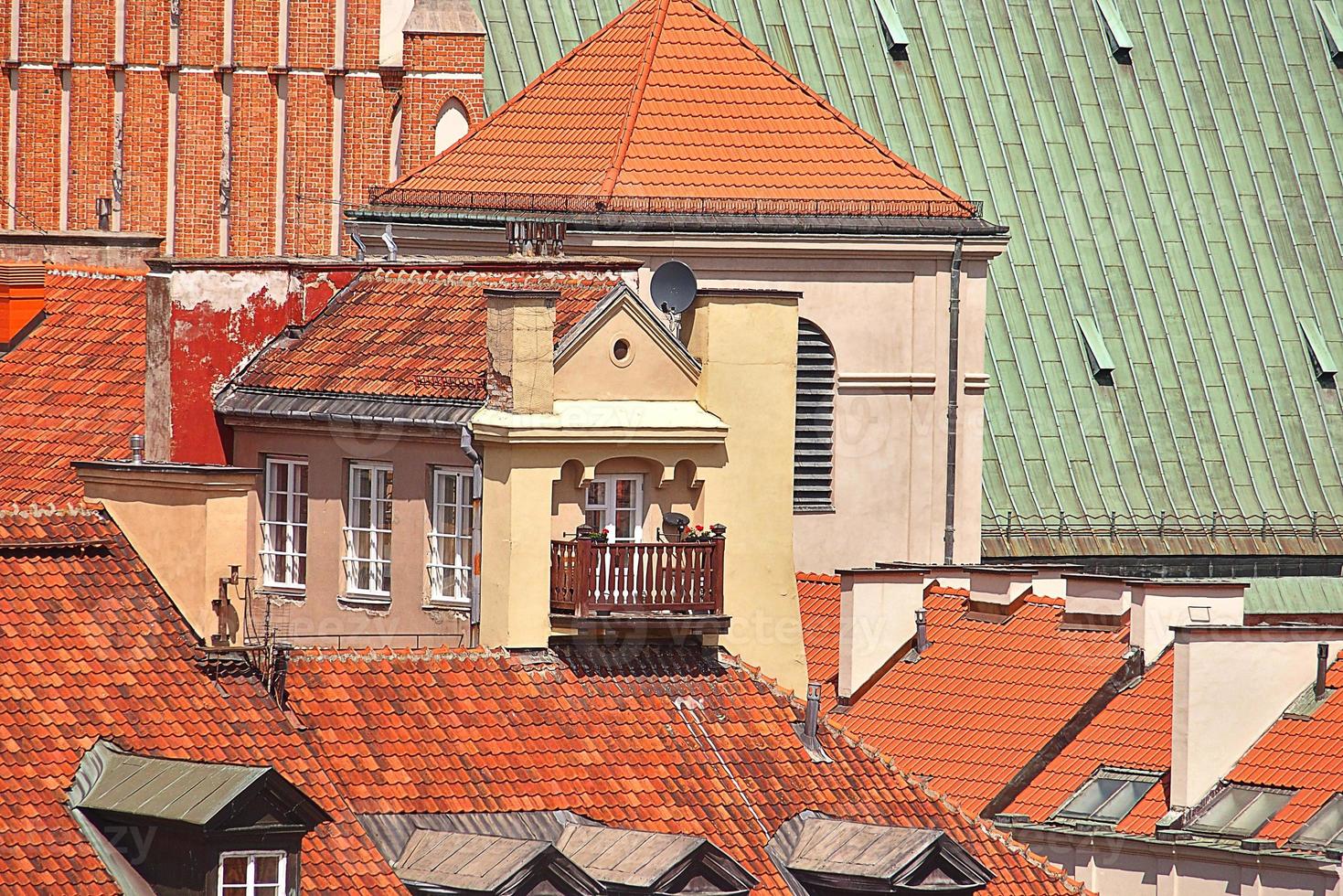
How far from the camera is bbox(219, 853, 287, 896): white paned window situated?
3250cm

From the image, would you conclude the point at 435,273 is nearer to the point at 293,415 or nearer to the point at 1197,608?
the point at 293,415

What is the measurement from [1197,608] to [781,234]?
9283 mm

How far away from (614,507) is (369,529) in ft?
9.11

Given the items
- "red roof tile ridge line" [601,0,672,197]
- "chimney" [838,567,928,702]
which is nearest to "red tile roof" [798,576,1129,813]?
"chimney" [838,567,928,702]

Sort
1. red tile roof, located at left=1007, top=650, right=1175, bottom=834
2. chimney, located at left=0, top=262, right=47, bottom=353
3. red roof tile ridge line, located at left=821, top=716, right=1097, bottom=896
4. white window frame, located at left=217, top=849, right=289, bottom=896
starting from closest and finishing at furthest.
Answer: white window frame, located at left=217, top=849, right=289, bottom=896
red roof tile ridge line, located at left=821, top=716, right=1097, bottom=896
red tile roof, located at left=1007, top=650, right=1175, bottom=834
chimney, located at left=0, top=262, right=47, bottom=353

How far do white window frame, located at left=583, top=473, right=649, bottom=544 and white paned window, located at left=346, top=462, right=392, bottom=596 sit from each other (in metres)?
2.34

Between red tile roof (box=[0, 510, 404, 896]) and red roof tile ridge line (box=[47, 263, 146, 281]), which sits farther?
red roof tile ridge line (box=[47, 263, 146, 281])

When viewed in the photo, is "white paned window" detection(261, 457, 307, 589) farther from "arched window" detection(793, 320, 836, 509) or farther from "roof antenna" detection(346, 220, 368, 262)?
"arched window" detection(793, 320, 836, 509)

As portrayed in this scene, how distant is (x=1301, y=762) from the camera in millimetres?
46156

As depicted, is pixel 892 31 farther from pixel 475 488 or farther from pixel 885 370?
pixel 475 488

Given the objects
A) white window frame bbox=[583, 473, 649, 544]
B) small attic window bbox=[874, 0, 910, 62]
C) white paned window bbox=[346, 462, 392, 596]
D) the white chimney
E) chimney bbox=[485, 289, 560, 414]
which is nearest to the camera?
chimney bbox=[485, 289, 560, 414]

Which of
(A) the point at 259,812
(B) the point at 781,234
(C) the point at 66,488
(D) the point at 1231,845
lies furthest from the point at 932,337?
(A) the point at 259,812

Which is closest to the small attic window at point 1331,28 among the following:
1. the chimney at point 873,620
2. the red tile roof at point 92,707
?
the chimney at point 873,620

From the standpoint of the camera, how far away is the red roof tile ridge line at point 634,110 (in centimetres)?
5625
